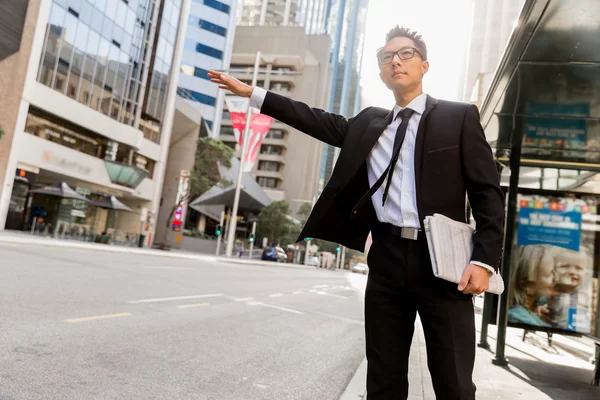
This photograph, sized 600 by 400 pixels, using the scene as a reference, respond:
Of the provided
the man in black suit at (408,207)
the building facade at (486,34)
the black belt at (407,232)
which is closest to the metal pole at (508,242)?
the man in black suit at (408,207)

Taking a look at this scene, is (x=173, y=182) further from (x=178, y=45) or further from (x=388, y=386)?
(x=388, y=386)

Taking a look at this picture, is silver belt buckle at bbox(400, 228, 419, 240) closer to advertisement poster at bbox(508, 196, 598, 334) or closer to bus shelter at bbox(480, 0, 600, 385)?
bus shelter at bbox(480, 0, 600, 385)

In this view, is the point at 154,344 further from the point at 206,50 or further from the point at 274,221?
the point at 206,50

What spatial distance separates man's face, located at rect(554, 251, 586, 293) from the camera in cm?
724

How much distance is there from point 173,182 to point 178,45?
13523 millimetres

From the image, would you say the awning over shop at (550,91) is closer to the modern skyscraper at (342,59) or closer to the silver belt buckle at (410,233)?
the silver belt buckle at (410,233)

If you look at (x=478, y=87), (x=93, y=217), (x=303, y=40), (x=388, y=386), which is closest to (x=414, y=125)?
(x=388, y=386)

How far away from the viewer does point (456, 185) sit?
94.7 inches

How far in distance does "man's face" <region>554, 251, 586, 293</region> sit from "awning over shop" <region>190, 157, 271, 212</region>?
47.1 meters

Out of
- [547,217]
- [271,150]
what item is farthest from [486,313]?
[271,150]

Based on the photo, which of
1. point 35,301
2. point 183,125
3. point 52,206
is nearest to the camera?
point 35,301

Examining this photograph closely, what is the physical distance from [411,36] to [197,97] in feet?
221

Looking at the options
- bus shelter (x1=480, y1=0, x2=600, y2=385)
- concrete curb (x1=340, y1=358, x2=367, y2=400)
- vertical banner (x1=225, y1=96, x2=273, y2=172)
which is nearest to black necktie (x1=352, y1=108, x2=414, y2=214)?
concrete curb (x1=340, y1=358, x2=367, y2=400)

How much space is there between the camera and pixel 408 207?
239 cm
